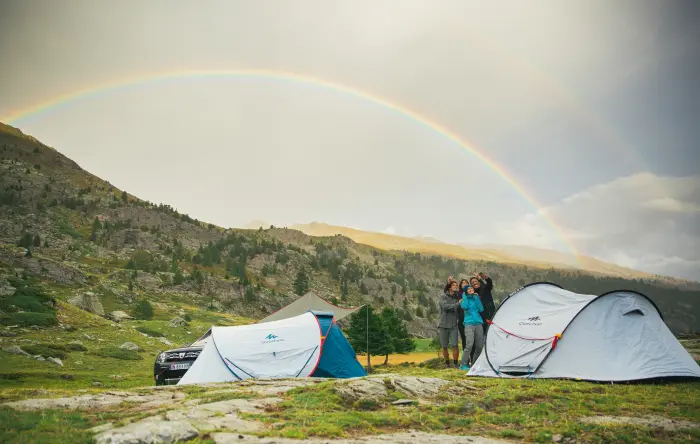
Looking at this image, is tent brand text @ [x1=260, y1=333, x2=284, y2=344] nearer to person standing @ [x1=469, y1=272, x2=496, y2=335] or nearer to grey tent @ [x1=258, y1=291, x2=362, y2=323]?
person standing @ [x1=469, y1=272, x2=496, y2=335]

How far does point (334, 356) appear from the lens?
1568 cm

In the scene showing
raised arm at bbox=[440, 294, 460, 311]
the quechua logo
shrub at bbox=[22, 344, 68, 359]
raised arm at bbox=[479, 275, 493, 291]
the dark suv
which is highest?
raised arm at bbox=[479, 275, 493, 291]

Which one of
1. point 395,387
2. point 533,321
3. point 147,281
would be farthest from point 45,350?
point 147,281

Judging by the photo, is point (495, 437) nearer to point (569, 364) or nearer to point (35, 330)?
point (569, 364)

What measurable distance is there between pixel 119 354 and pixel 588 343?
25152 mm

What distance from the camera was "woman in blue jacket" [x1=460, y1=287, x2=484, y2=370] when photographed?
1684cm

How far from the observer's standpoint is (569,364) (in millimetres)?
13695

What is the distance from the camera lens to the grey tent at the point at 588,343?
43.3 ft

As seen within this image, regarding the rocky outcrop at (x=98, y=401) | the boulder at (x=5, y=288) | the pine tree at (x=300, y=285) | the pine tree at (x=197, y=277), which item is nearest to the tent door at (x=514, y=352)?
the rocky outcrop at (x=98, y=401)

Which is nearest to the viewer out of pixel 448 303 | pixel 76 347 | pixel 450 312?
pixel 448 303

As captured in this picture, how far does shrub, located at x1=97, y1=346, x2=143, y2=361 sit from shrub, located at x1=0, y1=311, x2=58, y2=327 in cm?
544

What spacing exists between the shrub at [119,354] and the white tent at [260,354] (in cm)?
1519

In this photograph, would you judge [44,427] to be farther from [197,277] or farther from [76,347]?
[197,277]

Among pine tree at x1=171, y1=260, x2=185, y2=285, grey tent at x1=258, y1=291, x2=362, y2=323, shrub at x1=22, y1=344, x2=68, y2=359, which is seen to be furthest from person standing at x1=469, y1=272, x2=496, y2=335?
pine tree at x1=171, y1=260, x2=185, y2=285
